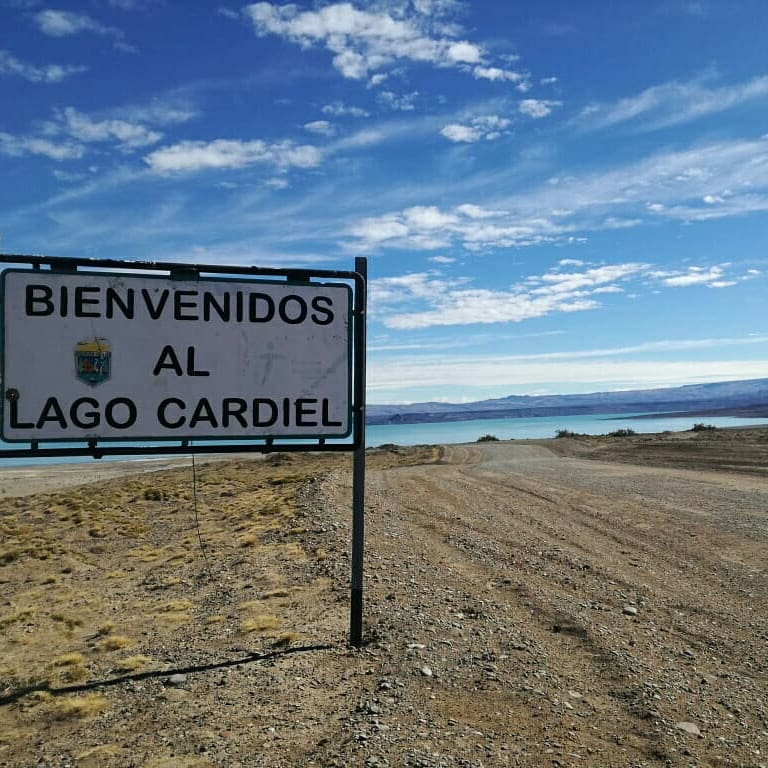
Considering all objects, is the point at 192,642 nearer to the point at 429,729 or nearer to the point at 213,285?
the point at 429,729

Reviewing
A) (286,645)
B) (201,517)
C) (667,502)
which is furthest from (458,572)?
(201,517)

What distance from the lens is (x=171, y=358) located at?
6.07 metres

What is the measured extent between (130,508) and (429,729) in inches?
675

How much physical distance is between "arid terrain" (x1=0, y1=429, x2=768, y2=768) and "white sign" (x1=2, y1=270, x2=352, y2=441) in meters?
2.17

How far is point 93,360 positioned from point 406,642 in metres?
3.92

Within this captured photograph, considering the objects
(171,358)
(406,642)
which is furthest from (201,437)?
(406,642)

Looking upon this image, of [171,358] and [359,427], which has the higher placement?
[171,358]

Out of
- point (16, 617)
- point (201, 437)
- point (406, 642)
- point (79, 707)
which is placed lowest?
point (16, 617)

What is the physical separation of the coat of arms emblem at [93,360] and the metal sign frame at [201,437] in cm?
56

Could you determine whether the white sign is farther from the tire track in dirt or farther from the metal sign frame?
the tire track in dirt

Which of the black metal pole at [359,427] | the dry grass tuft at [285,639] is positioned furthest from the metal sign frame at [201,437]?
the dry grass tuft at [285,639]

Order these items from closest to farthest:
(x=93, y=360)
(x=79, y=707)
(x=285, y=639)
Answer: (x=79, y=707)
(x=93, y=360)
(x=285, y=639)

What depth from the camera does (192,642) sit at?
6.48 meters

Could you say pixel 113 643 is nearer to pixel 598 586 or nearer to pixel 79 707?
pixel 79 707
